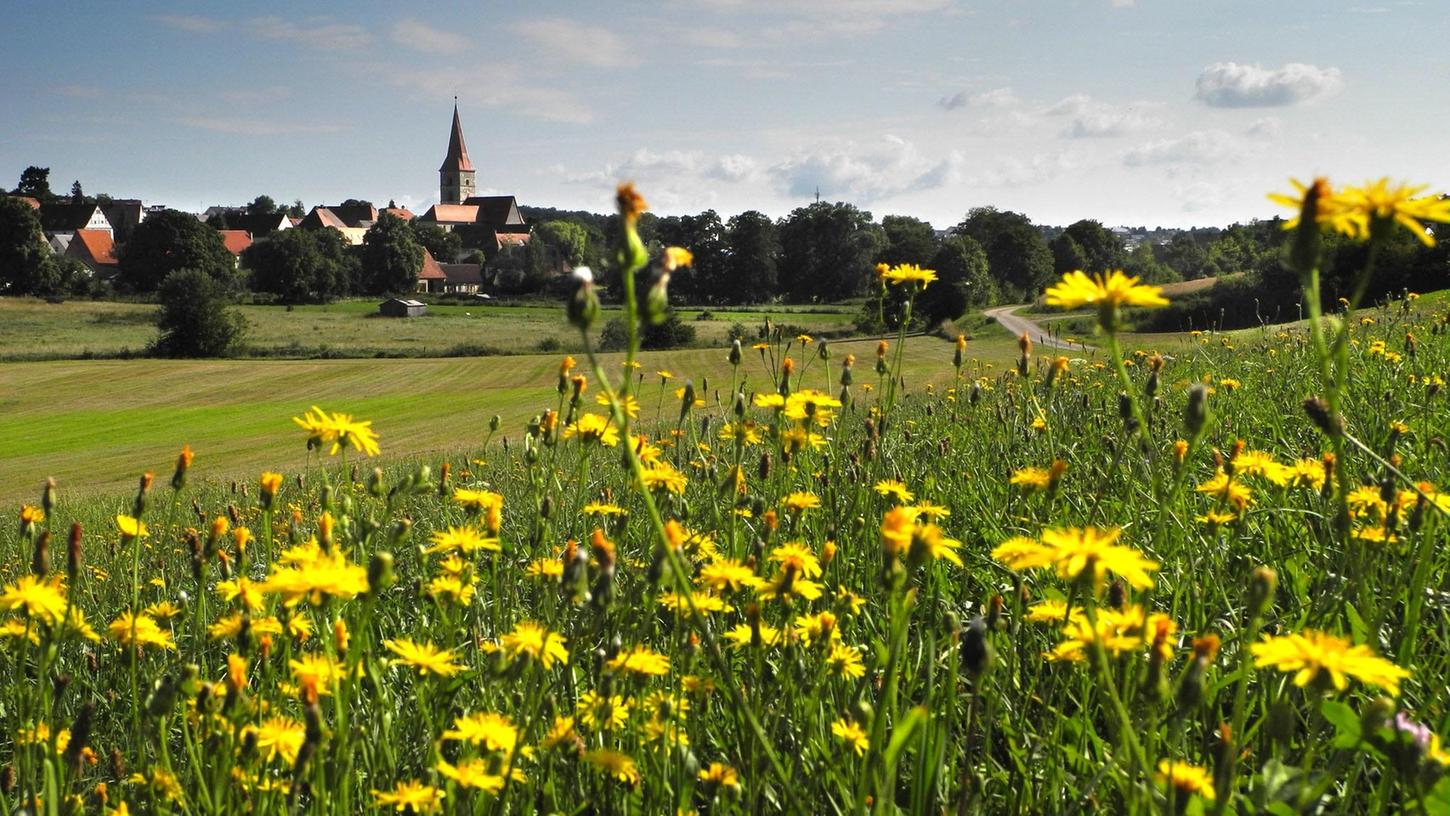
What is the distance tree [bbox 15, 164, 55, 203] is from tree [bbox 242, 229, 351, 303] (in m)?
53.7

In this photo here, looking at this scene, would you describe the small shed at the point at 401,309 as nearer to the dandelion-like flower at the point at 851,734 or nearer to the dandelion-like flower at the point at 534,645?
the dandelion-like flower at the point at 534,645

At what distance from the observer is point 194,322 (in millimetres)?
47719

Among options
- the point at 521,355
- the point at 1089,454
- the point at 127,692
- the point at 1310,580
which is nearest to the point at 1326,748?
the point at 1310,580

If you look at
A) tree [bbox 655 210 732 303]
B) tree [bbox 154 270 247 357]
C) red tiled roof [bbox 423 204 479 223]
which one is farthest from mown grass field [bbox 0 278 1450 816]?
red tiled roof [bbox 423 204 479 223]

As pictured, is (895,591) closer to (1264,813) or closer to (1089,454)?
(1264,813)

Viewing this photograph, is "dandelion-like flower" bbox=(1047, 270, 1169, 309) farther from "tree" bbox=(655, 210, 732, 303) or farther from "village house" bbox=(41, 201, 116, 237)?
"village house" bbox=(41, 201, 116, 237)

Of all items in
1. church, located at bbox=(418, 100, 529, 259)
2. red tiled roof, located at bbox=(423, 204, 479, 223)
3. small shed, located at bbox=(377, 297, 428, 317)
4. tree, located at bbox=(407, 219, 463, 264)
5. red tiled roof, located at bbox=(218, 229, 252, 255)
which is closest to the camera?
small shed, located at bbox=(377, 297, 428, 317)

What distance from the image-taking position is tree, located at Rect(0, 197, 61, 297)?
6825 centimetres

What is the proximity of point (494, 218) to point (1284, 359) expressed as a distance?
139 m

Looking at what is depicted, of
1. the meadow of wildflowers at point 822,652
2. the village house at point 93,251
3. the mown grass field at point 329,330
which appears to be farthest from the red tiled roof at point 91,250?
the meadow of wildflowers at point 822,652

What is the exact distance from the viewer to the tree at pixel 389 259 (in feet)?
294

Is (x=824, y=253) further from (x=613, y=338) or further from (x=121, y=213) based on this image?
(x=121, y=213)

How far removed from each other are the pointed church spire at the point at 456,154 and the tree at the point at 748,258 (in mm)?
75411

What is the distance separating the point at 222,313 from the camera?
48906 mm
